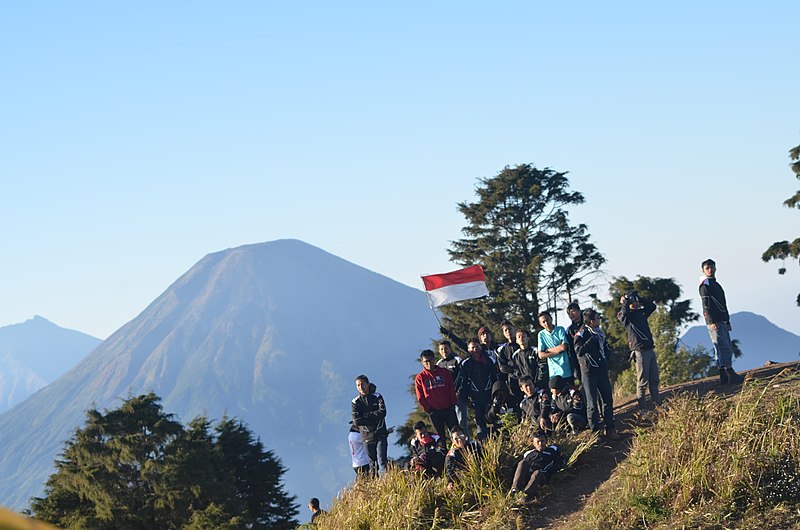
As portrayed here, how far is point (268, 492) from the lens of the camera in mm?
43156

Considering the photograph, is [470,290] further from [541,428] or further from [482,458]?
[482,458]

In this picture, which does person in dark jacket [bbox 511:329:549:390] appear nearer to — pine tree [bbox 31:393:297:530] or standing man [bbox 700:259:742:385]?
standing man [bbox 700:259:742:385]

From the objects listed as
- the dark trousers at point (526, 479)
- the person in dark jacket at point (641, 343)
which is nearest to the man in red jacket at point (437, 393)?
the dark trousers at point (526, 479)

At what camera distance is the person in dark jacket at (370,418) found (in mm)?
13945

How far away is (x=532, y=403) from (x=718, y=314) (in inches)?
137

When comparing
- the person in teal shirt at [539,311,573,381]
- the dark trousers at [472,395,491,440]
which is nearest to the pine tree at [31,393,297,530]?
the dark trousers at [472,395,491,440]

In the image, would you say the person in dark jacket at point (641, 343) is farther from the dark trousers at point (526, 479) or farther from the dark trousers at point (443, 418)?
the dark trousers at point (526, 479)

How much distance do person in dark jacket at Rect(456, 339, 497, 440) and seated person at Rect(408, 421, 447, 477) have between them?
1.30 m

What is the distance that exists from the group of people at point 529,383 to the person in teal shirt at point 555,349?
1 cm

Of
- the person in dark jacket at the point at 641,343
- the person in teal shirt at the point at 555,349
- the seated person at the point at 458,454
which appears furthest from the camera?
the person in dark jacket at the point at 641,343

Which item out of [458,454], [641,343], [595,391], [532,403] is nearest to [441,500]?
[458,454]

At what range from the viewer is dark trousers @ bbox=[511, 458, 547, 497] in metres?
10.7

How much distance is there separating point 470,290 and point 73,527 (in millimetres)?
19865

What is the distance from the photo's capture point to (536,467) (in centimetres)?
1096
